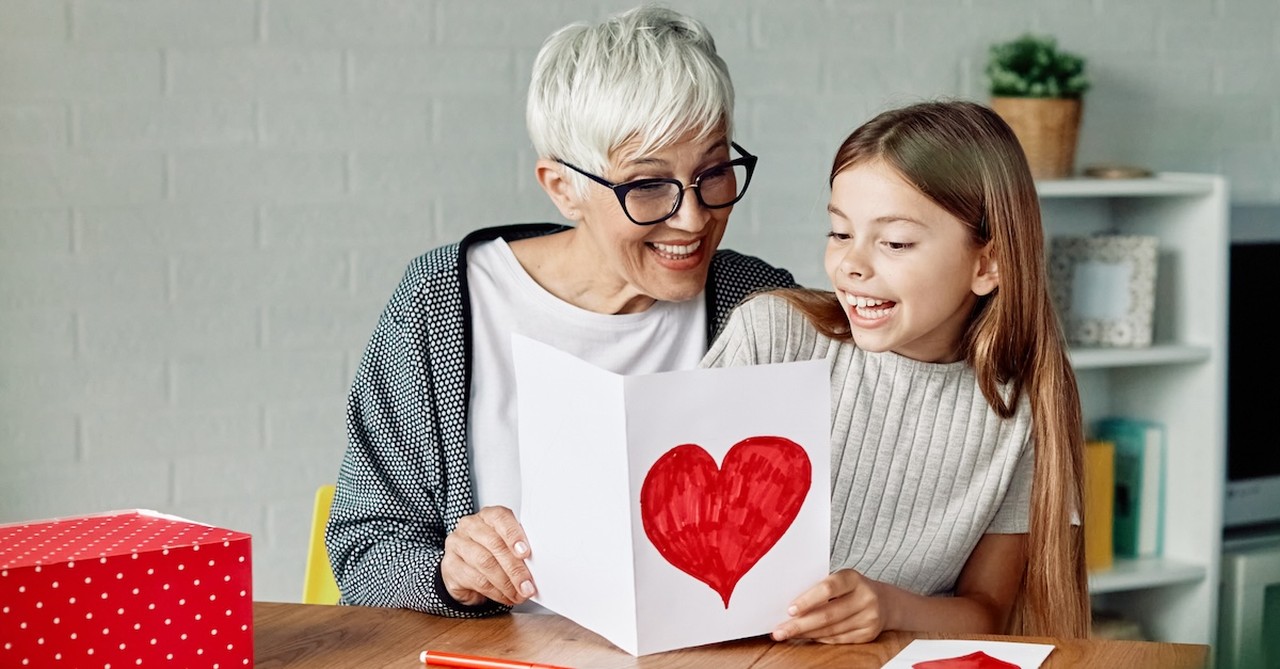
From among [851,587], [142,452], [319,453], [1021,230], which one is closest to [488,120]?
[319,453]

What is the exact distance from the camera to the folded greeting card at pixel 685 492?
1026 millimetres

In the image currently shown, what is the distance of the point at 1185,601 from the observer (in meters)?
3.11

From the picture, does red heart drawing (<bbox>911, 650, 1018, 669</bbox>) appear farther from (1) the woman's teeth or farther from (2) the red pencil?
(1) the woman's teeth

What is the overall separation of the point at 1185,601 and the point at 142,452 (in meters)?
2.34

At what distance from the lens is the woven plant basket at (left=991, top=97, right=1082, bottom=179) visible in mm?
2920

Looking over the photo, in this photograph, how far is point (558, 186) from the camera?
1.58 metres

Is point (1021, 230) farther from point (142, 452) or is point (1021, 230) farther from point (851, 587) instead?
point (142, 452)

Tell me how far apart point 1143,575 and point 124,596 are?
2.57m

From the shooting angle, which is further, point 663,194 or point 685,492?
point 663,194

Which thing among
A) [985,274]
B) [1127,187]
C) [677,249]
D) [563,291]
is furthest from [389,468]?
[1127,187]

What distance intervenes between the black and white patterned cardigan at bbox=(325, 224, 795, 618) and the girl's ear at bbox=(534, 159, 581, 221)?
0.14 metres

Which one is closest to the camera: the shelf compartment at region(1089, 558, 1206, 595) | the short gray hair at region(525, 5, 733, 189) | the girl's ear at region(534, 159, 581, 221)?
the short gray hair at region(525, 5, 733, 189)

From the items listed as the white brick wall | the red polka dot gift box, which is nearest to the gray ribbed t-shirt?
the red polka dot gift box

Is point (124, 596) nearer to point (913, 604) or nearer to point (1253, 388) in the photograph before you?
point (913, 604)
